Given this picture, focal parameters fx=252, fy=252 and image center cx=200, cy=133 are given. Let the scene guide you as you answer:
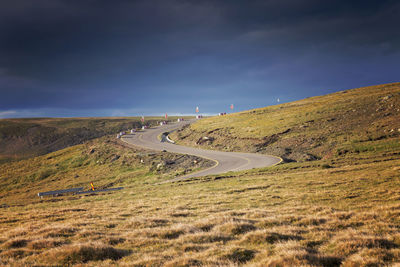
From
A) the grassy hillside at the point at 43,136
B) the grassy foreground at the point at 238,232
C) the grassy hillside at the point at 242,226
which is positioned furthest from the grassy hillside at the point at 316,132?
the grassy hillside at the point at 43,136

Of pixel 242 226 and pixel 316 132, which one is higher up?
pixel 316 132

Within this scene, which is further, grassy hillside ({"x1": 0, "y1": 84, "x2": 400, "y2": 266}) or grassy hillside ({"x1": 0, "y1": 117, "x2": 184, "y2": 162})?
grassy hillside ({"x1": 0, "y1": 117, "x2": 184, "y2": 162})

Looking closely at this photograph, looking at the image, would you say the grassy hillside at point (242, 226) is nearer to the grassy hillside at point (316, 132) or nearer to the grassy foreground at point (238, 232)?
the grassy foreground at point (238, 232)

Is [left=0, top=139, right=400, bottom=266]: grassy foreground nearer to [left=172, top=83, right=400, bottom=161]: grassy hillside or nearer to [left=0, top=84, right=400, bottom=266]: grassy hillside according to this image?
[left=0, top=84, right=400, bottom=266]: grassy hillside

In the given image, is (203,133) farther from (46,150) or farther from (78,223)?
(46,150)

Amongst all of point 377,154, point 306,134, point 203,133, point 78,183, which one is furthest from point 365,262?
point 203,133

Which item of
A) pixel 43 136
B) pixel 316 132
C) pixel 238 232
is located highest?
pixel 43 136

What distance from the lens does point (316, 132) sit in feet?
153

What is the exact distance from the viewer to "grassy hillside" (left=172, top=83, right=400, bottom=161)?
37844mm

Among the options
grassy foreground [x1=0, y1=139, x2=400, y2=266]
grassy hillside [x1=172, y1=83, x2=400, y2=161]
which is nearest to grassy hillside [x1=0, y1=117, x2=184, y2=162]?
grassy hillside [x1=172, y1=83, x2=400, y2=161]

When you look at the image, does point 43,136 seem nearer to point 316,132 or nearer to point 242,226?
point 316,132

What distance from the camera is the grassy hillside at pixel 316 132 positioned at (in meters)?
37.8

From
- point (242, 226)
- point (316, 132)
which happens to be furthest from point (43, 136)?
point (242, 226)

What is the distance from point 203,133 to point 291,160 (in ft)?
103
